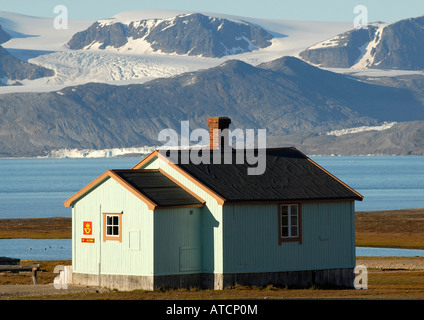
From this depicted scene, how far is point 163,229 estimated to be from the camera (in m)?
39.4

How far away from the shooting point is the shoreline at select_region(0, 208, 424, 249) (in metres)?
87.8


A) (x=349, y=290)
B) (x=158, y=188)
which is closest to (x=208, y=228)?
(x=158, y=188)

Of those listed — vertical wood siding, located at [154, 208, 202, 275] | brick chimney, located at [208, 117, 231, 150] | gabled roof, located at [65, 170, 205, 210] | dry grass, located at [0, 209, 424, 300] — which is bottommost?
dry grass, located at [0, 209, 424, 300]

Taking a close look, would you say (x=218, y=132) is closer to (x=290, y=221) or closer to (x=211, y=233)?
(x=290, y=221)

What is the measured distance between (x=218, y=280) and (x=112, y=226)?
192 inches

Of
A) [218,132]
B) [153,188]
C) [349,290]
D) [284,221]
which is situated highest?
[218,132]

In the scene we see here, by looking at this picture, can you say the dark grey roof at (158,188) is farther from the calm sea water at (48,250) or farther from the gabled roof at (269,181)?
the calm sea water at (48,250)

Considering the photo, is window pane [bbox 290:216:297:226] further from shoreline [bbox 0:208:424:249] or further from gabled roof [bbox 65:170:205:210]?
shoreline [bbox 0:208:424:249]

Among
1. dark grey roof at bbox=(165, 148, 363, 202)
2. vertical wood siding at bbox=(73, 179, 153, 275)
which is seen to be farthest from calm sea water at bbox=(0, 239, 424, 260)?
vertical wood siding at bbox=(73, 179, 153, 275)

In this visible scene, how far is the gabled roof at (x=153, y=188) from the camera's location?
1560 inches

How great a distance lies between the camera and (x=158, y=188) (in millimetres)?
40812

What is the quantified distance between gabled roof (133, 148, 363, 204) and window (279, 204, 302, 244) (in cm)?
44

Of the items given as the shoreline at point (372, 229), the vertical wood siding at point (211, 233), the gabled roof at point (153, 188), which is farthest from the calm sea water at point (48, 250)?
the vertical wood siding at point (211, 233)
